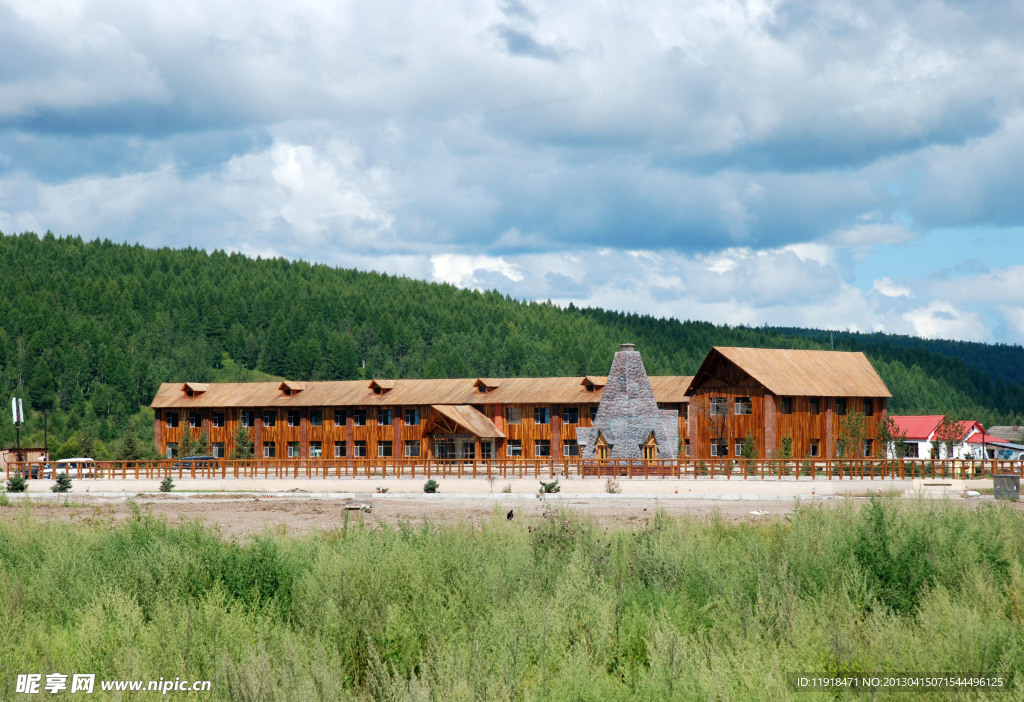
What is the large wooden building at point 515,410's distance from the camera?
55.7 meters

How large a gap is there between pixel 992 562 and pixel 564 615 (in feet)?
23.8

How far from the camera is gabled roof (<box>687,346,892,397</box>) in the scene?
55312mm

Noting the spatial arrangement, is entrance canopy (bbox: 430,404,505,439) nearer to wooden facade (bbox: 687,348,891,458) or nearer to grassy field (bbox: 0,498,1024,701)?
wooden facade (bbox: 687,348,891,458)

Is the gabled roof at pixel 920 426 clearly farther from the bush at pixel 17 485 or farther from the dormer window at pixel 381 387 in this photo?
the bush at pixel 17 485

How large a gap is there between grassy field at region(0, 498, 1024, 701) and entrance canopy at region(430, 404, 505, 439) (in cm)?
3907

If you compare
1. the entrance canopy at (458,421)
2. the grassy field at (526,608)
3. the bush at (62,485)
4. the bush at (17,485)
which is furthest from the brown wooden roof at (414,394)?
the grassy field at (526,608)

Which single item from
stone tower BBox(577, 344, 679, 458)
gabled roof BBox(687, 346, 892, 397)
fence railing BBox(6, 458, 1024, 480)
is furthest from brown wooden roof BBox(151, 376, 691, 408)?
stone tower BBox(577, 344, 679, 458)

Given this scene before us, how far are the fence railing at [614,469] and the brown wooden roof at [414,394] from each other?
8.47m

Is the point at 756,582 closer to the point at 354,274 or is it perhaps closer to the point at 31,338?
the point at 31,338

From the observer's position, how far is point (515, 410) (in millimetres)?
62688

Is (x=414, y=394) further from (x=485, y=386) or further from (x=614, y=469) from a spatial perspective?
(x=614, y=469)

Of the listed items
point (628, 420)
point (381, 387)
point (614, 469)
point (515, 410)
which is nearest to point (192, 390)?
point (381, 387)

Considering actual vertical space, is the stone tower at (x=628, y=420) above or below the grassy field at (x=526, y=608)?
above

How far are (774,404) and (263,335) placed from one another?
11683cm
